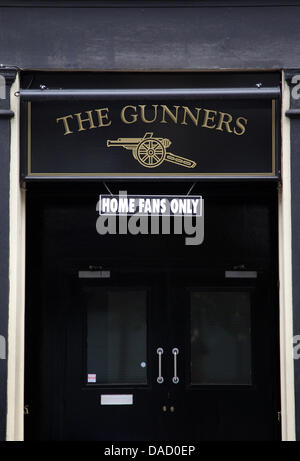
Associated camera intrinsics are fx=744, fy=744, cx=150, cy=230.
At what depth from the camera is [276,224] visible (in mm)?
8164

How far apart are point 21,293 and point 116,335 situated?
136 centimetres

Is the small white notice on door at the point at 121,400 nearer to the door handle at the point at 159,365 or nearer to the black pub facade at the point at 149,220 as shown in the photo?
the black pub facade at the point at 149,220

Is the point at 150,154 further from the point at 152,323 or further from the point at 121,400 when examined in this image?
Result: the point at 121,400

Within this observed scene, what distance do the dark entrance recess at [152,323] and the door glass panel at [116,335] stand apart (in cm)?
1

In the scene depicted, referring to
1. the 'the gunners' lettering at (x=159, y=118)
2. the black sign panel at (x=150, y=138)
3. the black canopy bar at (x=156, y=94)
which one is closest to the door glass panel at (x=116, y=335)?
the black sign panel at (x=150, y=138)

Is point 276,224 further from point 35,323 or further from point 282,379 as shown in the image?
point 35,323

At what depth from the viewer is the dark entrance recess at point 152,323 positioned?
8125mm

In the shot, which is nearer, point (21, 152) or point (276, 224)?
point (21, 152)

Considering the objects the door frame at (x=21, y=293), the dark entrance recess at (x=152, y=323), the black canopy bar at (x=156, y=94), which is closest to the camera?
the door frame at (x=21, y=293)

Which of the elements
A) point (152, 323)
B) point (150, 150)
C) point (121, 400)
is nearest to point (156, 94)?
point (150, 150)

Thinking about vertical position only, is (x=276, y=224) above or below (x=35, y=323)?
above

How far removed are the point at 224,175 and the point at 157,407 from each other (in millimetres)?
2660

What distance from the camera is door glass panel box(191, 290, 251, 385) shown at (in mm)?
8180
